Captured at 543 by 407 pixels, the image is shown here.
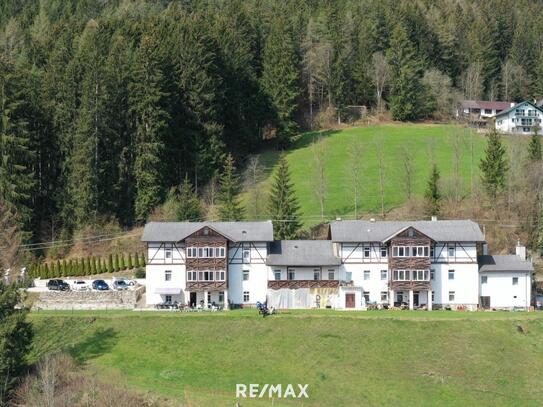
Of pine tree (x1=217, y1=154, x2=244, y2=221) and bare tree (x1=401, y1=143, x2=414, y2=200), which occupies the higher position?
bare tree (x1=401, y1=143, x2=414, y2=200)

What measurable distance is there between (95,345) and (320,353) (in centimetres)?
1494

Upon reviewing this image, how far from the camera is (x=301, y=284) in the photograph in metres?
63.3

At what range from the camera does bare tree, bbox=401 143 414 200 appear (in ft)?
271

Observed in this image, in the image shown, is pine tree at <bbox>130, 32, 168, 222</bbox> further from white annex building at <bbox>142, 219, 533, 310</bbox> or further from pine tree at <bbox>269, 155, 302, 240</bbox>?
white annex building at <bbox>142, 219, 533, 310</bbox>

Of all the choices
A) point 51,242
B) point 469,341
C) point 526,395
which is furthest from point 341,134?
point 526,395

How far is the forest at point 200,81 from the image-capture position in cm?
7856

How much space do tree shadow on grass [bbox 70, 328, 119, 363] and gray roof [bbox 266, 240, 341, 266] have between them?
15.0m

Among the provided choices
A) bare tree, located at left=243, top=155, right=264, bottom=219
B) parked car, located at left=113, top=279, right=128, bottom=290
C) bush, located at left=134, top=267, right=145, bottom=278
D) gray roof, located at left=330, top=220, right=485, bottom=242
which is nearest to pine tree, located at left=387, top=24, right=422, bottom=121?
bare tree, located at left=243, top=155, right=264, bottom=219

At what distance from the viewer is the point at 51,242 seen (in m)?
76.8

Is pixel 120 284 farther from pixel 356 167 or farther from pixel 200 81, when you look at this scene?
pixel 356 167

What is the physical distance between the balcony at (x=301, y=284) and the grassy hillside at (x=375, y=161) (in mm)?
13865

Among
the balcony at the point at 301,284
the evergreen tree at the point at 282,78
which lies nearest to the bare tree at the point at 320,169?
Result: the evergreen tree at the point at 282,78

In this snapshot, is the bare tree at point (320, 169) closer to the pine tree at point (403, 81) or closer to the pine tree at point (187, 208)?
the pine tree at point (187, 208)

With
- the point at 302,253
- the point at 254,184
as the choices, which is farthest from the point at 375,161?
the point at 302,253
